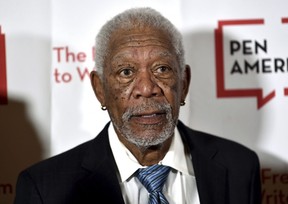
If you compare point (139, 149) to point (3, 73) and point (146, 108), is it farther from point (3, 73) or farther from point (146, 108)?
point (3, 73)

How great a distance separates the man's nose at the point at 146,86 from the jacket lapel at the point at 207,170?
235 mm

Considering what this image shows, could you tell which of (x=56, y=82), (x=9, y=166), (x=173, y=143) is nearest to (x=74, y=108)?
(x=56, y=82)

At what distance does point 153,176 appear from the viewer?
1.31 m

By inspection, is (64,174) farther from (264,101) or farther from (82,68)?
(264,101)

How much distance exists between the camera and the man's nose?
1.25 metres

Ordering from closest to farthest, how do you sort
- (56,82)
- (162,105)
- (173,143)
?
(162,105) → (173,143) → (56,82)

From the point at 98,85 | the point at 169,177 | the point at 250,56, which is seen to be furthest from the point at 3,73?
the point at 250,56

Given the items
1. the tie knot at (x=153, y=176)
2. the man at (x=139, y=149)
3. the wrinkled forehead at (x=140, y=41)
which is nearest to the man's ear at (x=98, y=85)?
the man at (x=139, y=149)

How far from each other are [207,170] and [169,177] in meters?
0.11

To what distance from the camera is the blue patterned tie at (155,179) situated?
1269 millimetres

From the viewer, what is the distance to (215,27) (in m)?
1.67

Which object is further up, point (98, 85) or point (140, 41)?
point (140, 41)

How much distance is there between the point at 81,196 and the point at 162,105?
31 cm

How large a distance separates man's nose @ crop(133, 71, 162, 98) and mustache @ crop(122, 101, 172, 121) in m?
0.02
